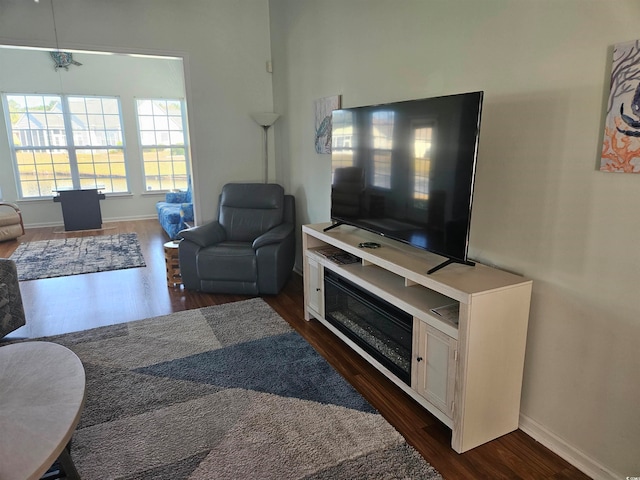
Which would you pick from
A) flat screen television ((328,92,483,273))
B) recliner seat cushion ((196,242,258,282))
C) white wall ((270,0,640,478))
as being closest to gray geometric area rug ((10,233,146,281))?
recliner seat cushion ((196,242,258,282))

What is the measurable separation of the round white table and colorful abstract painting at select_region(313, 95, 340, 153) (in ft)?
8.19

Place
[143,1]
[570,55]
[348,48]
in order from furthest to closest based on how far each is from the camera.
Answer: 1. [143,1]
2. [348,48]
3. [570,55]

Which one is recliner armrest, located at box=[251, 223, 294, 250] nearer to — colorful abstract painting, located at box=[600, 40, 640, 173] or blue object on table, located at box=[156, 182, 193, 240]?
blue object on table, located at box=[156, 182, 193, 240]

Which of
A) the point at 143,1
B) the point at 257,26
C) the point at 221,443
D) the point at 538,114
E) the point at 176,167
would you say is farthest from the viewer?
the point at 176,167

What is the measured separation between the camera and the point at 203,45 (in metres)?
4.43

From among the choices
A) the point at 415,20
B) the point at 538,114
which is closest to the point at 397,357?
the point at 538,114

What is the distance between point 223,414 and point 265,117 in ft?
10.6

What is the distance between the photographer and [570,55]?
5.58 ft

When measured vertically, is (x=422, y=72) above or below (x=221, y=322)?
above

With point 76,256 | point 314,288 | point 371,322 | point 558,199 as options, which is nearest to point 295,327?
point 314,288

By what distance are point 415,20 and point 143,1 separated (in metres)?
2.96

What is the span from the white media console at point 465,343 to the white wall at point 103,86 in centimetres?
620

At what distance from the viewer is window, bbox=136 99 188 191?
25.4ft

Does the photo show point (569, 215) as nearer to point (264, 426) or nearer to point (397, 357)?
point (397, 357)
